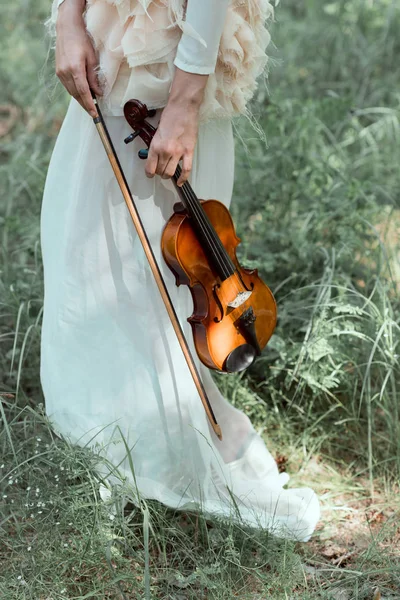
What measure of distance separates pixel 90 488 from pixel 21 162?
89.2 inches

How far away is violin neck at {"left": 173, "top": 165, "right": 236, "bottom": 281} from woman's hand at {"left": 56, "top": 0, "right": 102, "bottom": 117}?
11.2 inches

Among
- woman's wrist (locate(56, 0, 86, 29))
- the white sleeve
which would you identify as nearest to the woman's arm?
the white sleeve

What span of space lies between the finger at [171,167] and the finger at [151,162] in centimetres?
3

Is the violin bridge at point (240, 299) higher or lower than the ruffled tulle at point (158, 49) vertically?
lower

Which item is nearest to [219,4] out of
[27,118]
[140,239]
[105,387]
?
[140,239]

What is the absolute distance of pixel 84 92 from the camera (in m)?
1.62

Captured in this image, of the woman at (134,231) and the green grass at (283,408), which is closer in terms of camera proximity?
the woman at (134,231)

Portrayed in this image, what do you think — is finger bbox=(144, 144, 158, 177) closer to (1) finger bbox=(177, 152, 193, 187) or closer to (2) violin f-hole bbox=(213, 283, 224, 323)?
(1) finger bbox=(177, 152, 193, 187)

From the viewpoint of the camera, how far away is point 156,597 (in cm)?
175

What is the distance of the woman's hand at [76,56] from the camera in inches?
63.7

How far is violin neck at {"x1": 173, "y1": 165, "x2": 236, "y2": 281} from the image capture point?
1.69 m

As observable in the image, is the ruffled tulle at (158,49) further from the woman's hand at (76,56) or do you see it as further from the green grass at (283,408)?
the green grass at (283,408)

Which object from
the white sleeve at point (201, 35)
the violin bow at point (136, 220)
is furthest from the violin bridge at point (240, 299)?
the white sleeve at point (201, 35)

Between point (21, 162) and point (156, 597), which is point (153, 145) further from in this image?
point (21, 162)
